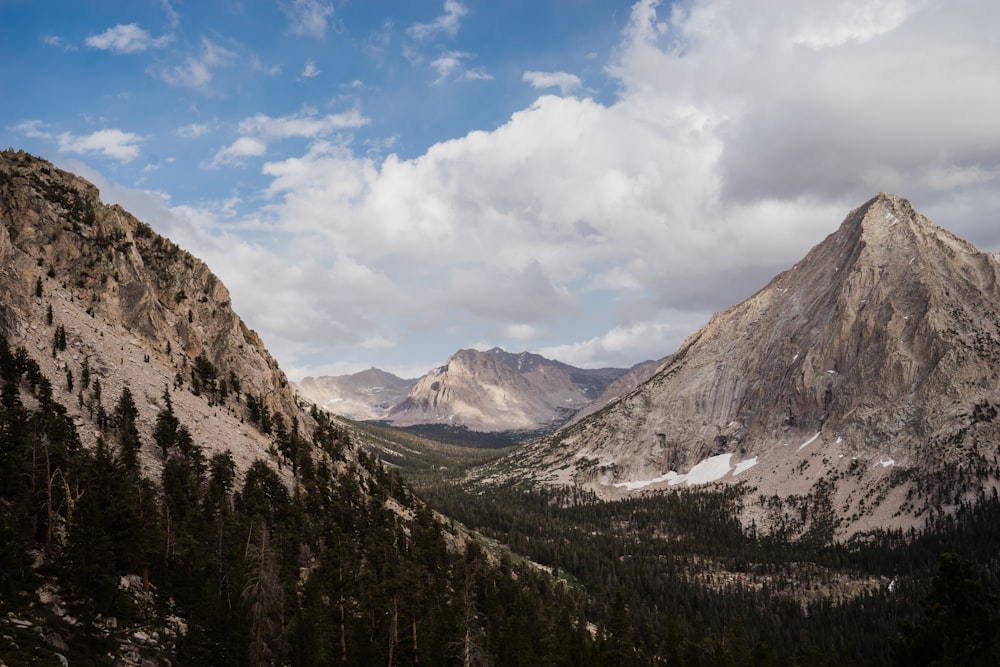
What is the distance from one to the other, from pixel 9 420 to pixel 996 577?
189126 millimetres

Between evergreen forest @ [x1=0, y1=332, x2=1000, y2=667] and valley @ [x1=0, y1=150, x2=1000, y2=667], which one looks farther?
valley @ [x1=0, y1=150, x2=1000, y2=667]

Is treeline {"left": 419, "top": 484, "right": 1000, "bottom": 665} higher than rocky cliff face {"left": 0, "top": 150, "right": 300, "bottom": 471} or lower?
lower

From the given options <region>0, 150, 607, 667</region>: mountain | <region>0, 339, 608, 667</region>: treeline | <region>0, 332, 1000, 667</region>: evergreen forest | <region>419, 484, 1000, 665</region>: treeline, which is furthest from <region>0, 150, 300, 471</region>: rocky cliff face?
<region>419, 484, 1000, 665</region>: treeline

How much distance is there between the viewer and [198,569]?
4441cm

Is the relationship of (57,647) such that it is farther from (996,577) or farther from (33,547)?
(996,577)

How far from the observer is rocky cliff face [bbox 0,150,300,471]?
2758 inches

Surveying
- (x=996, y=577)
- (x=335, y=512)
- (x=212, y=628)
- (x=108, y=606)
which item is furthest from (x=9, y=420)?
(x=996, y=577)

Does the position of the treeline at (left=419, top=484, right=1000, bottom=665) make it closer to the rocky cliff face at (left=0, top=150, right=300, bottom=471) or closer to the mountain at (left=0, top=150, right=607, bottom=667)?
the mountain at (left=0, top=150, right=607, bottom=667)

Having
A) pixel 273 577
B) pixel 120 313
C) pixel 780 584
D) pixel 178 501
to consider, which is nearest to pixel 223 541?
pixel 178 501

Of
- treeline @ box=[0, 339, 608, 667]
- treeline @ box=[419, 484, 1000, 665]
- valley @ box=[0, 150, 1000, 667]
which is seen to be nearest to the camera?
treeline @ box=[0, 339, 608, 667]

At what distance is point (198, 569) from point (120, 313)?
59.6 meters

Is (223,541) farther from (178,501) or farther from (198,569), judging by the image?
(178,501)

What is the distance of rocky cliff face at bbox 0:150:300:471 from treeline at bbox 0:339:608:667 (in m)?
6.51

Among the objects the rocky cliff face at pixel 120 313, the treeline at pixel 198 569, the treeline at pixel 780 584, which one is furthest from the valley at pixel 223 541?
the treeline at pixel 780 584
